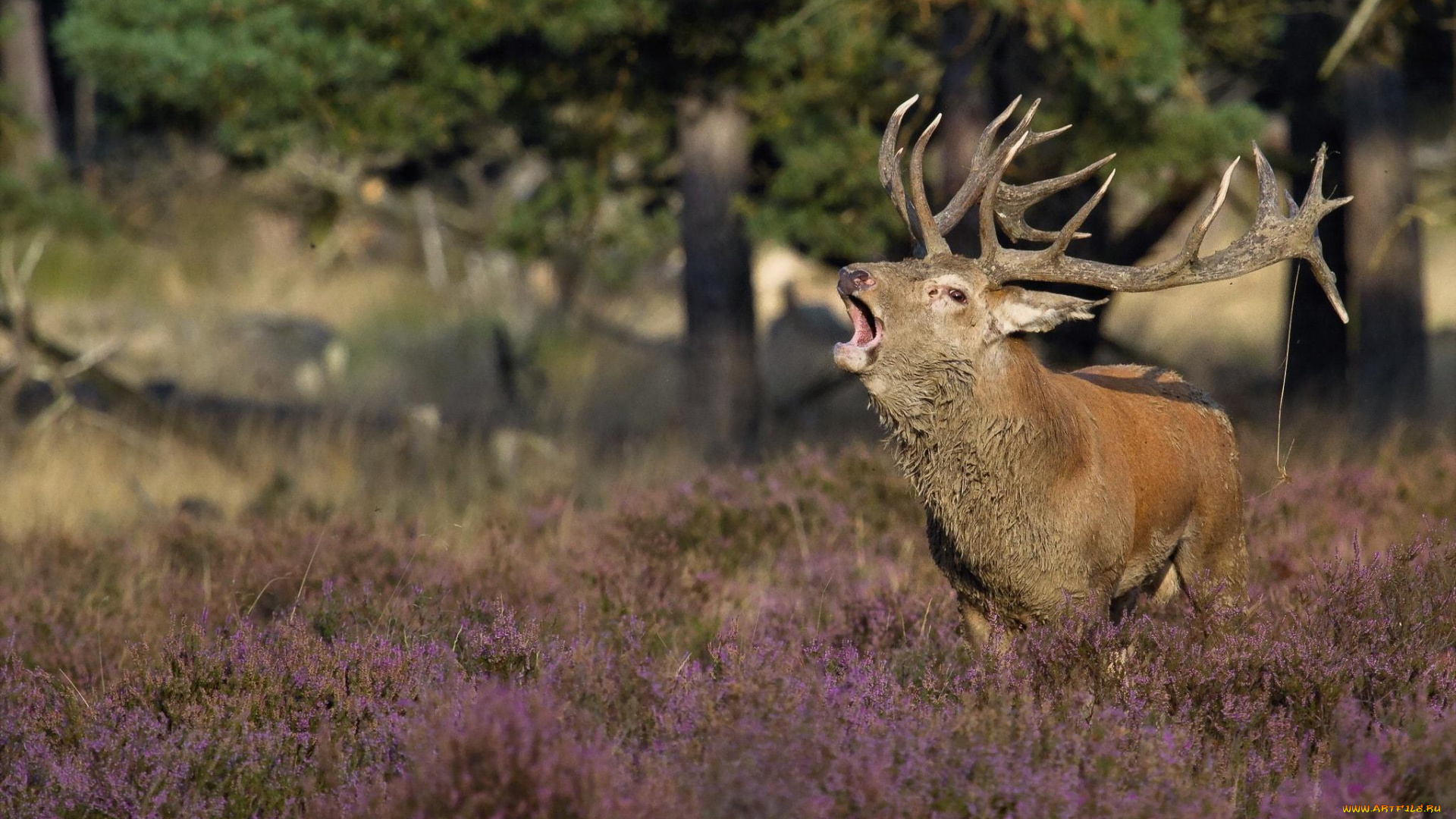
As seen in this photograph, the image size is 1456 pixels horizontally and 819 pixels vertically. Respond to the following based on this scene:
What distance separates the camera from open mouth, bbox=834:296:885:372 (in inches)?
188

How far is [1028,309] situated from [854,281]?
0.59 meters

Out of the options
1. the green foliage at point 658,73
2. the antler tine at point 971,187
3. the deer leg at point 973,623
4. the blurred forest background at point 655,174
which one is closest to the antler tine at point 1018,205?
the antler tine at point 971,187

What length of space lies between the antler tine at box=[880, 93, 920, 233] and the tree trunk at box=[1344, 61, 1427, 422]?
710 cm

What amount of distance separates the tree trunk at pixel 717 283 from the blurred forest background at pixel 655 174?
0.07 ft

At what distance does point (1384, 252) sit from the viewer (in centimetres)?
1140

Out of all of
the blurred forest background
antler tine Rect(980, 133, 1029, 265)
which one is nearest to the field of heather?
antler tine Rect(980, 133, 1029, 265)

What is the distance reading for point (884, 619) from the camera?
18.0ft

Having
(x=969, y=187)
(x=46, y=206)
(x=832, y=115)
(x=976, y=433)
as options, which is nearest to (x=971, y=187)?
(x=969, y=187)

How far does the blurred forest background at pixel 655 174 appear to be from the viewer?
29.7 feet

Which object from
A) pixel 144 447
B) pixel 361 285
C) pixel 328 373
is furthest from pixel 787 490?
pixel 361 285

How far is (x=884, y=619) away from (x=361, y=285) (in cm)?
1872

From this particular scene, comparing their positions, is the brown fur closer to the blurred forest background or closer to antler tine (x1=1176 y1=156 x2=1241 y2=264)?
antler tine (x1=1176 y1=156 x2=1241 y2=264)

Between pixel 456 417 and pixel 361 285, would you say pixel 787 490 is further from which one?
pixel 361 285

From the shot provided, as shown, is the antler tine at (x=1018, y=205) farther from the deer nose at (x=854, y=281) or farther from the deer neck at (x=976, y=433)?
the deer nose at (x=854, y=281)
